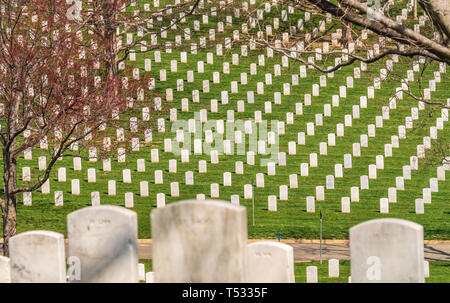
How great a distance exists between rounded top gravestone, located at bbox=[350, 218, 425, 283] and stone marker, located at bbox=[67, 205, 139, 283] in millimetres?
1887

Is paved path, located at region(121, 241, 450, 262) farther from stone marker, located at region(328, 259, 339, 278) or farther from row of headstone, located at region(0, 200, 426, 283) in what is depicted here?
row of headstone, located at region(0, 200, 426, 283)

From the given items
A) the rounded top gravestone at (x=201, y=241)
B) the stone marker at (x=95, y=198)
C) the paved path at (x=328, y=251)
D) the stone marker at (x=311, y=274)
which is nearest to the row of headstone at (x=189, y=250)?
the rounded top gravestone at (x=201, y=241)

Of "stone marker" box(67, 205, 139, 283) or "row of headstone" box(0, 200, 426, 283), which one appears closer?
"row of headstone" box(0, 200, 426, 283)

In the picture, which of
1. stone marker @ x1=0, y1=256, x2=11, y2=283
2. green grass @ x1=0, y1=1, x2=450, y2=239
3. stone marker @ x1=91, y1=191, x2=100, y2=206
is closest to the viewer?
stone marker @ x1=0, y1=256, x2=11, y2=283

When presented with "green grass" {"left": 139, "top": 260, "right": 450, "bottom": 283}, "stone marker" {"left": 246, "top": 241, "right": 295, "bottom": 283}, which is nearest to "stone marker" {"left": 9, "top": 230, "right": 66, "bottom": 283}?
"stone marker" {"left": 246, "top": 241, "right": 295, "bottom": 283}

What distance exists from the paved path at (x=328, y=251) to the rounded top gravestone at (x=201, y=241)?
9.56m

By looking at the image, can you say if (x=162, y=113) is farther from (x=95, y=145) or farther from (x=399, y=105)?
(x=399, y=105)

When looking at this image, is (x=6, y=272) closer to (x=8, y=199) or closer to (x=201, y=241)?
(x=201, y=241)

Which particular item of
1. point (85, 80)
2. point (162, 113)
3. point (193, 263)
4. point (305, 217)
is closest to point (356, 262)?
point (193, 263)

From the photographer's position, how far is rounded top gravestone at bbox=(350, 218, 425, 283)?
7734mm

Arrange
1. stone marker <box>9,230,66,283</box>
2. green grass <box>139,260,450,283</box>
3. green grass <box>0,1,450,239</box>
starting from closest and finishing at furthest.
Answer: stone marker <box>9,230,66,283</box>, green grass <box>139,260,450,283</box>, green grass <box>0,1,450,239</box>

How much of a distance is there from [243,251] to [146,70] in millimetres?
21774

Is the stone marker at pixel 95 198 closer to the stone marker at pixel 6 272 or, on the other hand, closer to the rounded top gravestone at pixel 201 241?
the stone marker at pixel 6 272

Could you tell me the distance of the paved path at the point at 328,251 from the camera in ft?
57.1
